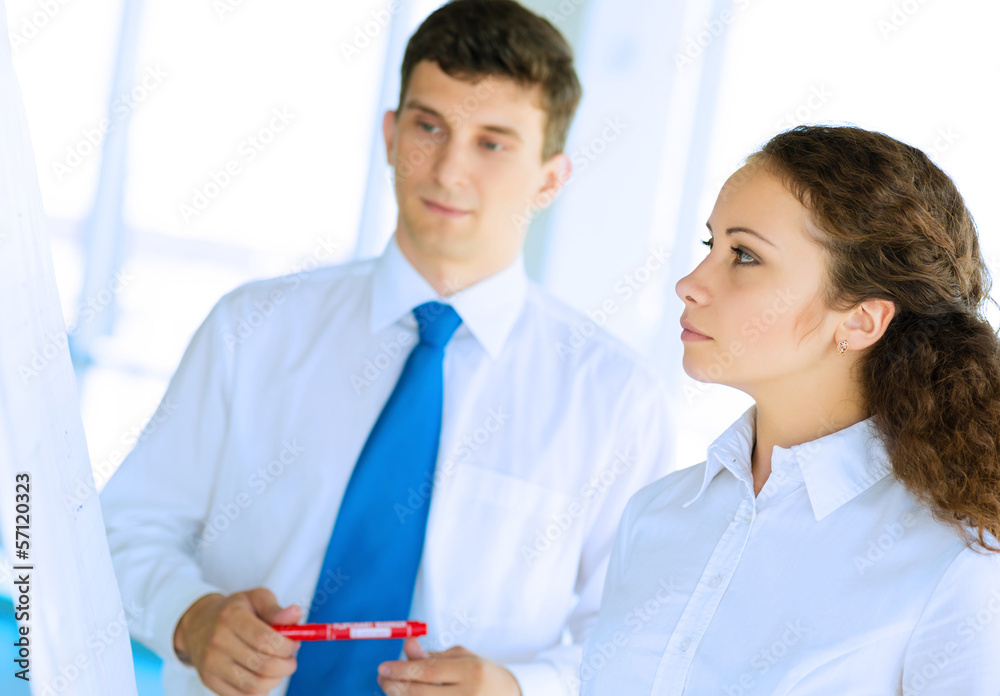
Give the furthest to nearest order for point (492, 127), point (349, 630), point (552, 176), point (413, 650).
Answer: point (552, 176)
point (492, 127)
point (413, 650)
point (349, 630)

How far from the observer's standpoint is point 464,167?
5.68ft

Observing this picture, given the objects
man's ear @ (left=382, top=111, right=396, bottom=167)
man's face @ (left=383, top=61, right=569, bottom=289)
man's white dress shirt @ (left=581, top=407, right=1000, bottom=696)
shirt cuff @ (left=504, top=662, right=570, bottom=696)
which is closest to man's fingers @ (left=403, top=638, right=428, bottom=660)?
shirt cuff @ (left=504, top=662, right=570, bottom=696)

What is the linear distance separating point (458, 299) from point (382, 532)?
1.63 feet

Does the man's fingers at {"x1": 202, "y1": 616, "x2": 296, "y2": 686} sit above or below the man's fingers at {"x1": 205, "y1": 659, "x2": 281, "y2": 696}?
above

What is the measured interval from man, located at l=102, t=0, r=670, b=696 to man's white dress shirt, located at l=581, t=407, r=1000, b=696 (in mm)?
377

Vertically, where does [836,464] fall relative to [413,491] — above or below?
above

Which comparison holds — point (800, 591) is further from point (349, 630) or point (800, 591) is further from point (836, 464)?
point (349, 630)

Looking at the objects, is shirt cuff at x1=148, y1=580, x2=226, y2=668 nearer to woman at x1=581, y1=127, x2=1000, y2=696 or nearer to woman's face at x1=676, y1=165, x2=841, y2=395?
woman at x1=581, y1=127, x2=1000, y2=696

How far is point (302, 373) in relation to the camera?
1760 millimetres

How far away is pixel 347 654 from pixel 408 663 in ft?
0.66

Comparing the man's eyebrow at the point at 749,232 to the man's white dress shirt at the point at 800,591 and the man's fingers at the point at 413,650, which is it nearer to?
the man's white dress shirt at the point at 800,591

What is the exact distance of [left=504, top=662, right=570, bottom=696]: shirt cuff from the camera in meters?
1.47

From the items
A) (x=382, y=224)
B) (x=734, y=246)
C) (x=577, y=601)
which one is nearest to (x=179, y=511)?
(x=577, y=601)

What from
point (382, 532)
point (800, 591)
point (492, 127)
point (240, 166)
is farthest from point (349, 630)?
point (240, 166)
